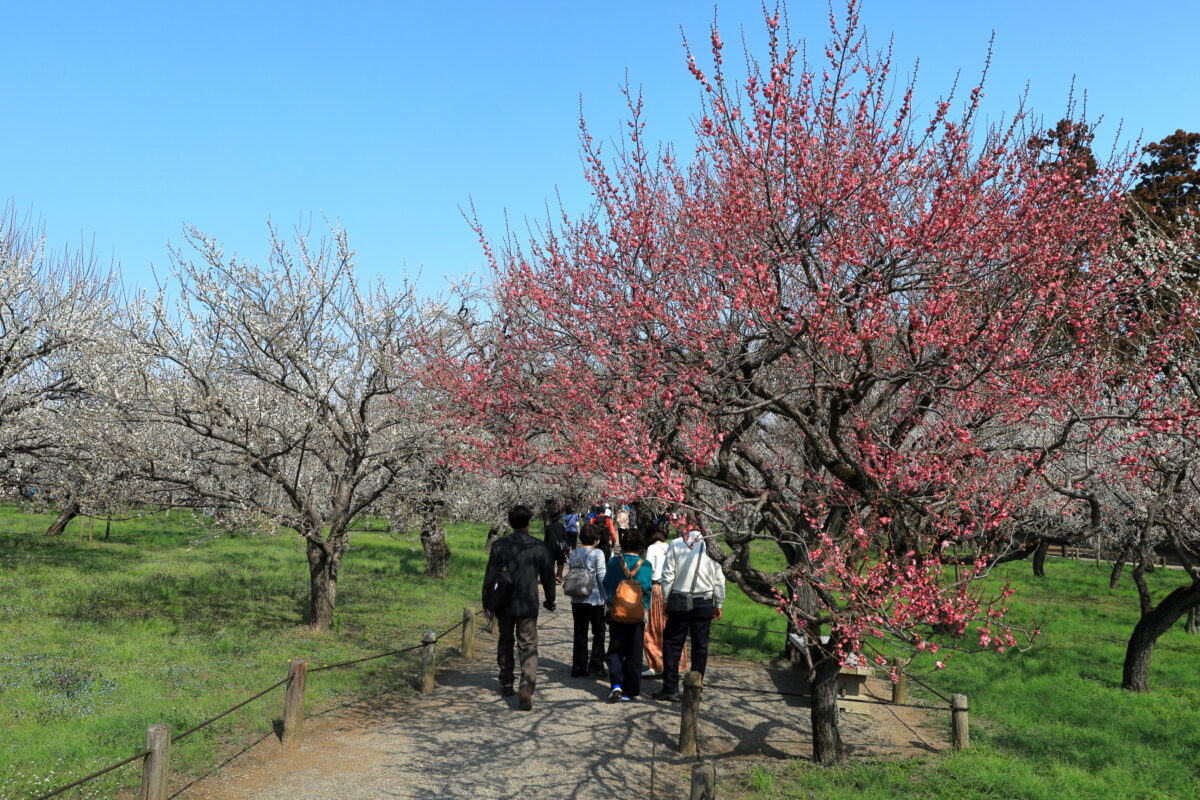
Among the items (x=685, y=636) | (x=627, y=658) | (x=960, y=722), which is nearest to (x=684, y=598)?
(x=685, y=636)

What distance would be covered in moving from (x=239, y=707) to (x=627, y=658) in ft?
13.6

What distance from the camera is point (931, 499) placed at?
7762 millimetres

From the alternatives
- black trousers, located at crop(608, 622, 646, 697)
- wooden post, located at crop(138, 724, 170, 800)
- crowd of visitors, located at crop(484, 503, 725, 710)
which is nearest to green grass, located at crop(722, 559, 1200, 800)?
crowd of visitors, located at crop(484, 503, 725, 710)

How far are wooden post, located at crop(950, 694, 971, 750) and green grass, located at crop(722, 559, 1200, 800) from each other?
0.15 metres

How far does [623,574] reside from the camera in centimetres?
1032

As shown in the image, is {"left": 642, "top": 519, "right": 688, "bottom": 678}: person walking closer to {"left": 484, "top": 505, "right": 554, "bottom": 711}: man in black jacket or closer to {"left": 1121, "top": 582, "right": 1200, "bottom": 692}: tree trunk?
{"left": 484, "top": 505, "right": 554, "bottom": 711}: man in black jacket

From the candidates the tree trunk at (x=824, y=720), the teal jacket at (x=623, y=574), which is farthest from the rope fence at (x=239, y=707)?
the tree trunk at (x=824, y=720)

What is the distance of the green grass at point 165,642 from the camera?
8.01 m

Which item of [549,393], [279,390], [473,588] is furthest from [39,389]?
[549,393]

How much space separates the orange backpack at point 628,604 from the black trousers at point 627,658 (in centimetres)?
15

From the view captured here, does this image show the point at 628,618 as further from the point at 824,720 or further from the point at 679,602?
the point at 824,720

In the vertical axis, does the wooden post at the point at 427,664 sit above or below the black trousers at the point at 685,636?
below

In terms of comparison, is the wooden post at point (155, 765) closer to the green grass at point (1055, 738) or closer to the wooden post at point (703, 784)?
the wooden post at point (703, 784)

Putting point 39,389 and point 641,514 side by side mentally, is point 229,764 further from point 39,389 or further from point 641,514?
point 39,389
